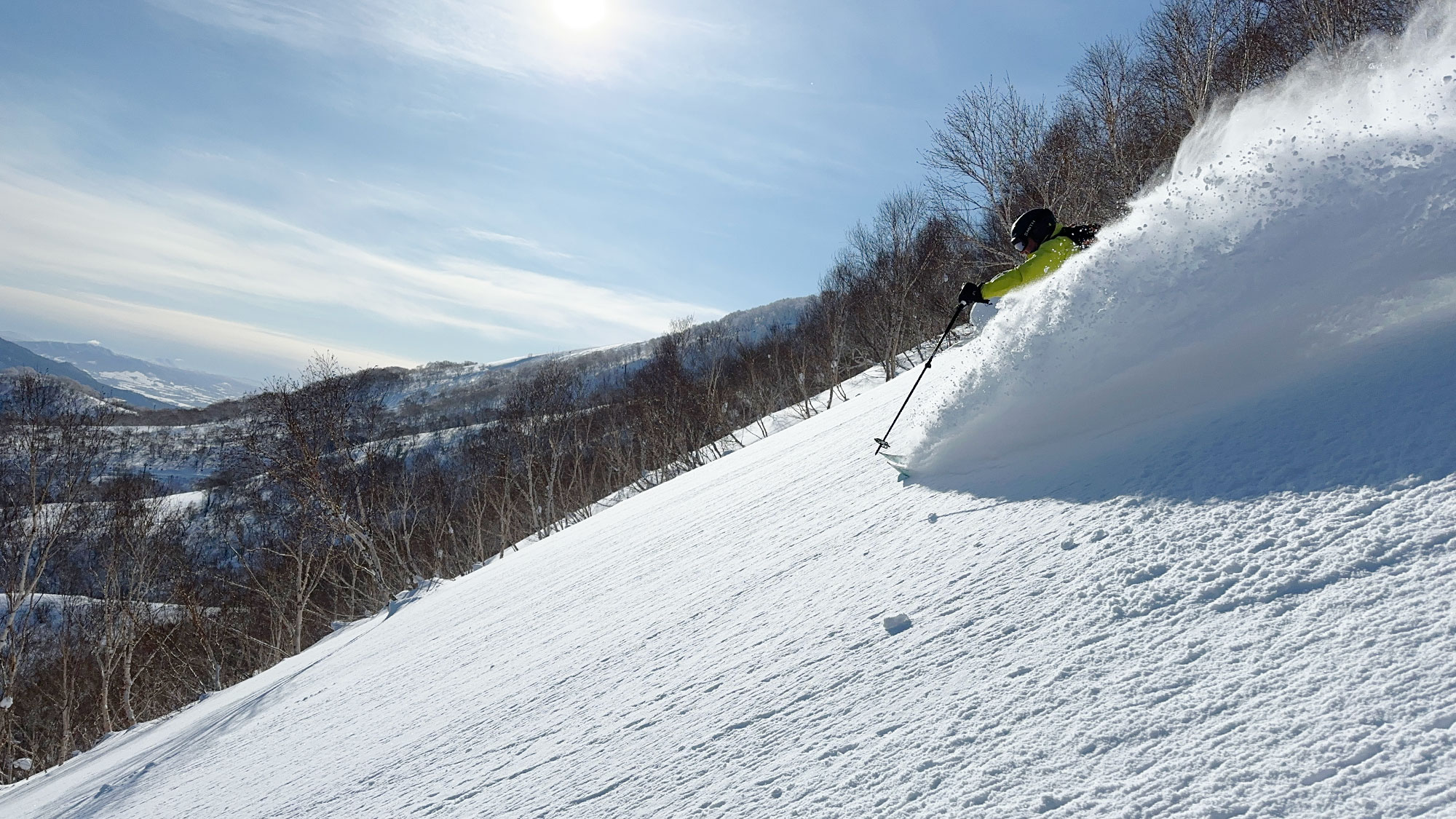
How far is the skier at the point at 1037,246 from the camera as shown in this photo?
448 centimetres

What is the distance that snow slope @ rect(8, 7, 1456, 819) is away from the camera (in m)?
1.33

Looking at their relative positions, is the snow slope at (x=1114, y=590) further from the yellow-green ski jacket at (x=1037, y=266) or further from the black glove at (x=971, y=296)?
the yellow-green ski jacket at (x=1037, y=266)

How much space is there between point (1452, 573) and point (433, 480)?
37.1 meters

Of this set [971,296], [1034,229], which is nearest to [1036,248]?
[1034,229]

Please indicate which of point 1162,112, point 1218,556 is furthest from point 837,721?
point 1162,112

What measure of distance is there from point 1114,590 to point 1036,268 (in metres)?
3.19

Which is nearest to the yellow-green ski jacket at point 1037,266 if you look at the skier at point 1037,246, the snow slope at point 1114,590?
the skier at point 1037,246

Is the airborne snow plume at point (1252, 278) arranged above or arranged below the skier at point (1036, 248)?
below

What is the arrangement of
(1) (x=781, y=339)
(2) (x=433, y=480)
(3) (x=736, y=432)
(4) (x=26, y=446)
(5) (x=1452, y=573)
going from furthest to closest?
(1) (x=781, y=339), (2) (x=433, y=480), (3) (x=736, y=432), (4) (x=26, y=446), (5) (x=1452, y=573)

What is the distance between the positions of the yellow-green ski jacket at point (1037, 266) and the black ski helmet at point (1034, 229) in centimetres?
→ 5

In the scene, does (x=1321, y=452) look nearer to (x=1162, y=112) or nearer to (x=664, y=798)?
(x=664, y=798)

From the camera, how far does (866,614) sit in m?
2.41

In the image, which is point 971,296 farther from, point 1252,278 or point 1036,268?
point 1252,278

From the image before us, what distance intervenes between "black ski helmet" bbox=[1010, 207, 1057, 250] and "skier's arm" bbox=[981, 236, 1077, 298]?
66 mm
